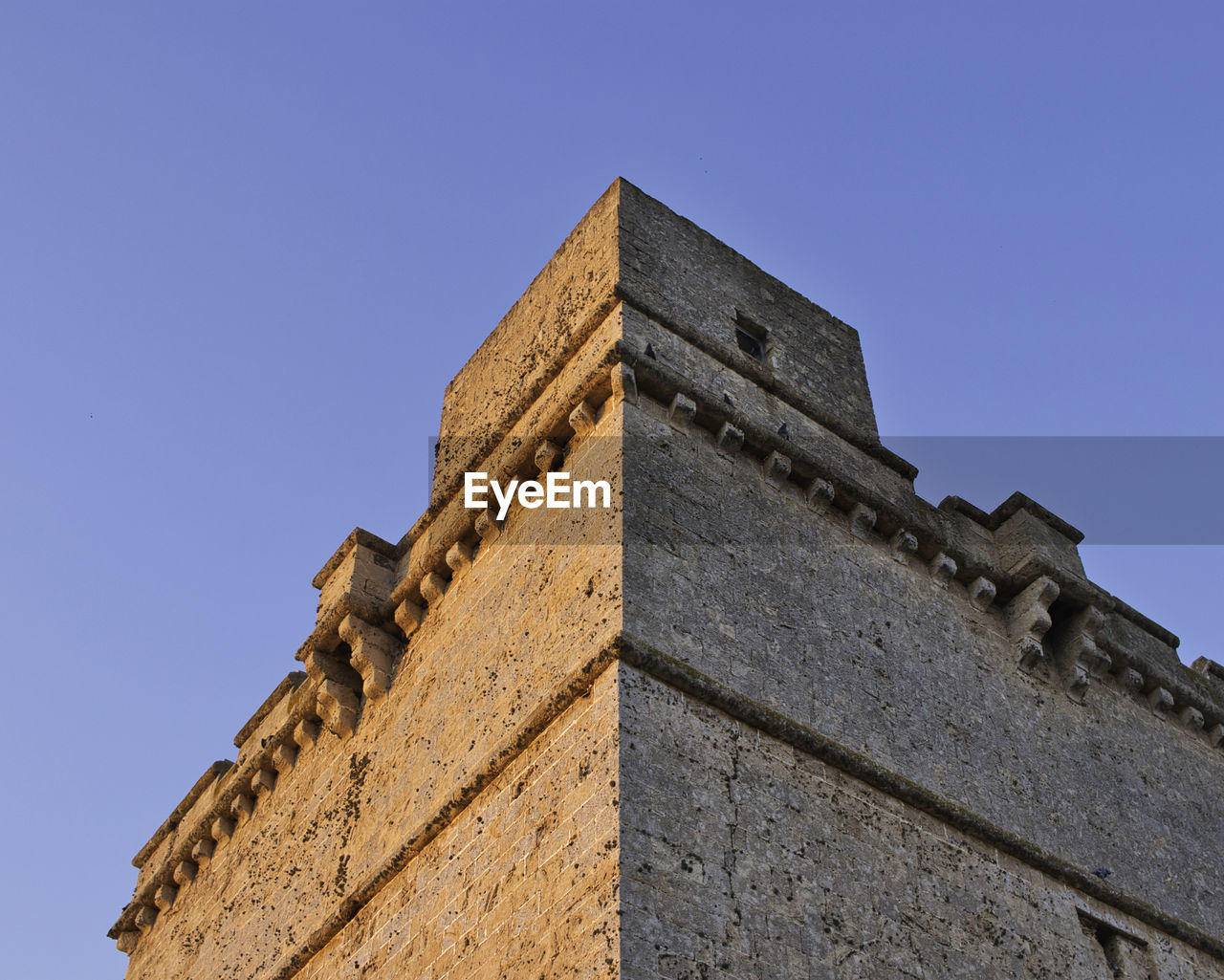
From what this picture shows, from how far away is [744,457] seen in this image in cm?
762

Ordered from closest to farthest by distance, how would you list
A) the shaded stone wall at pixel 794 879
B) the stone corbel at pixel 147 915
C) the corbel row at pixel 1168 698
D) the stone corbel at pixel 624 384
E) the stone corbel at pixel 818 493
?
the shaded stone wall at pixel 794 879 < the stone corbel at pixel 624 384 < the stone corbel at pixel 818 493 < the corbel row at pixel 1168 698 < the stone corbel at pixel 147 915

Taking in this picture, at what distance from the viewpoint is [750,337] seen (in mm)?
8891

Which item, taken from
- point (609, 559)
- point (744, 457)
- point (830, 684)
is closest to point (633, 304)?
point (744, 457)

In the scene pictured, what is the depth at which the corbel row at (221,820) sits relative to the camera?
29.5ft

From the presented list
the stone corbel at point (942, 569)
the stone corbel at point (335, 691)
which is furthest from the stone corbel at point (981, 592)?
the stone corbel at point (335, 691)

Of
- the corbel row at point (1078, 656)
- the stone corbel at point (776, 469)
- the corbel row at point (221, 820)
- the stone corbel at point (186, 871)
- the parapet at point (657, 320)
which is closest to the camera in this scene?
the stone corbel at point (776, 469)

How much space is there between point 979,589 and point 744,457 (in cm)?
177

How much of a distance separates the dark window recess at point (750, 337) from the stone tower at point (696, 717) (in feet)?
0.09

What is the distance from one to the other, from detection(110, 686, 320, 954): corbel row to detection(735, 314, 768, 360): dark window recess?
3.69m

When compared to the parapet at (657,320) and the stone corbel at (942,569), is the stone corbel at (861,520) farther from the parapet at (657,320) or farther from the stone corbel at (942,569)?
the parapet at (657,320)

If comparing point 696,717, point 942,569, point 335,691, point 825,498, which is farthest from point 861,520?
point 335,691

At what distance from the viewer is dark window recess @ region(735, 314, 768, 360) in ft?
28.7

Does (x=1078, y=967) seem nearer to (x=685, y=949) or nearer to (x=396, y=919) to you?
(x=685, y=949)

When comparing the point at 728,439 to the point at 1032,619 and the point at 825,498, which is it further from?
the point at 1032,619
